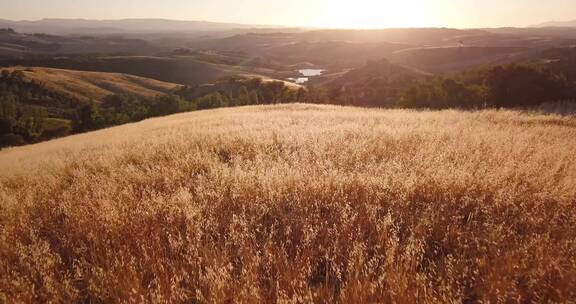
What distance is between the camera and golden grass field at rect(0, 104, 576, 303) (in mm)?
2830

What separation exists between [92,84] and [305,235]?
15886cm

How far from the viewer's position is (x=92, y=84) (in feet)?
458

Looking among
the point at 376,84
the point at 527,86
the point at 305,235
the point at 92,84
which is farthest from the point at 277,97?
the point at 92,84

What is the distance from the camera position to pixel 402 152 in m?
6.68

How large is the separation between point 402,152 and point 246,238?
4155 mm

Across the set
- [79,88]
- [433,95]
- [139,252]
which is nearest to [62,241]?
[139,252]

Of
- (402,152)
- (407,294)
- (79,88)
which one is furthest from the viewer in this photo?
(79,88)

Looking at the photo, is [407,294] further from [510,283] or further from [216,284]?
[216,284]

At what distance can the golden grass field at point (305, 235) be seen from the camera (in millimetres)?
2830

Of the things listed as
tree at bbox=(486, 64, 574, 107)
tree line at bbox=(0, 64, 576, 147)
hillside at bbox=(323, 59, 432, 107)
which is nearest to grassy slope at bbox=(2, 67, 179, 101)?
tree line at bbox=(0, 64, 576, 147)

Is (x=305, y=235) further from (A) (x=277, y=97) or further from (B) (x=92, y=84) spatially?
(B) (x=92, y=84)

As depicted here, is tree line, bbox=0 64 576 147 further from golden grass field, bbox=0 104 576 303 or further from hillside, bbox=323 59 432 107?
golden grass field, bbox=0 104 576 303

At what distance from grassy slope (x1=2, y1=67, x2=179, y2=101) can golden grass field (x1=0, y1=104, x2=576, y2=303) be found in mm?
139976

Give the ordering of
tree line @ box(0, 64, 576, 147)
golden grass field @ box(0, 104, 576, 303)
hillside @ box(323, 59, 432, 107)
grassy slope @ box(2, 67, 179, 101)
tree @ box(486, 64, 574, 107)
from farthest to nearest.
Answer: grassy slope @ box(2, 67, 179, 101), hillside @ box(323, 59, 432, 107), tree line @ box(0, 64, 576, 147), tree @ box(486, 64, 574, 107), golden grass field @ box(0, 104, 576, 303)
